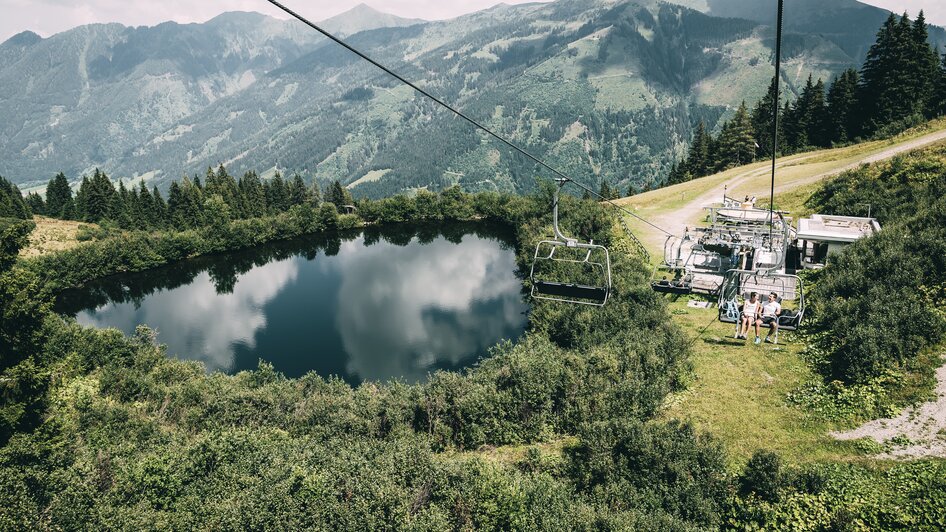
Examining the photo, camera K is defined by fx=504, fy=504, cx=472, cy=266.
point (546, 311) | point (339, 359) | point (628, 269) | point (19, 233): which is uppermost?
point (19, 233)

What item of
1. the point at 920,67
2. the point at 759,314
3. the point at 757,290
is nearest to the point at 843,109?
the point at 920,67

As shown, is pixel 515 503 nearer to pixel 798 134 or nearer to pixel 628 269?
pixel 628 269

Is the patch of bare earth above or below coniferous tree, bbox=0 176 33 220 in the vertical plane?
below

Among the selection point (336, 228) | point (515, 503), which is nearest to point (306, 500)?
point (515, 503)

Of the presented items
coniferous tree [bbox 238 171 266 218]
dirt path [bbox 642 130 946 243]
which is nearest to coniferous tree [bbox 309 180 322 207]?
coniferous tree [bbox 238 171 266 218]

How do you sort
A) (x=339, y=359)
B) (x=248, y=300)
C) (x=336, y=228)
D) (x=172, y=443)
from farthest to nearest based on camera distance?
(x=336, y=228), (x=248, y=300), (x=339, y=359), (x=172, y=443)

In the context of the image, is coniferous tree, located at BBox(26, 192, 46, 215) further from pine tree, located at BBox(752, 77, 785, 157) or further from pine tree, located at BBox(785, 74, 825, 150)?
pine tree, located at BBox(785, 74, 825, 150)
